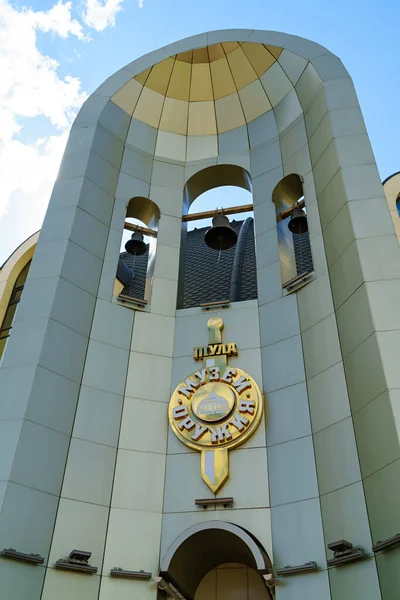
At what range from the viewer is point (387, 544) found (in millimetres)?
7941

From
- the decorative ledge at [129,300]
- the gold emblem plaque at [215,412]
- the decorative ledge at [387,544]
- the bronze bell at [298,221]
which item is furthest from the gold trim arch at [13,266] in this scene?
the decorative ledge at [387,544]

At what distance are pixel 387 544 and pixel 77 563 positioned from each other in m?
4.99

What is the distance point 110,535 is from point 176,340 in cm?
439

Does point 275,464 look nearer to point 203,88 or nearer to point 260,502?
point 260,502

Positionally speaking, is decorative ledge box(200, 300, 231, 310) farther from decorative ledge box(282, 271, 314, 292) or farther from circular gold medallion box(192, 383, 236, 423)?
circular gold medallion box(192, 383, 236, 423)

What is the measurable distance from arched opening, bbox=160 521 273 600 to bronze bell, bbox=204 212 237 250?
684 cm

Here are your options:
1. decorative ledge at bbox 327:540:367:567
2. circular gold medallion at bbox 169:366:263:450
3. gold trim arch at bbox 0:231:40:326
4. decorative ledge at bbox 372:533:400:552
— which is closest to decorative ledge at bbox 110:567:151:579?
circular gold medallion at bbox 169:366:263:450

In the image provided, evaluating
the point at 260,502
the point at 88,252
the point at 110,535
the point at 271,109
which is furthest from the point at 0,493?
the point at 271,109

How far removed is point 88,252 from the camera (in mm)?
13102

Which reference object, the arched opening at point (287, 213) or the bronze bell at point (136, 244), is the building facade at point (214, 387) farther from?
the bronze bell at point (136, 244)

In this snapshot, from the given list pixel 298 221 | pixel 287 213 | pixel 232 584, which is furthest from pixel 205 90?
pixel 232 584

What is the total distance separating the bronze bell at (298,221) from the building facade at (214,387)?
28cm

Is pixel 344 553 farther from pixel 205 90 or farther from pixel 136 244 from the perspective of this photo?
pixel 205 90

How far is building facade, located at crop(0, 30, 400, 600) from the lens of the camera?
9.13 meters
